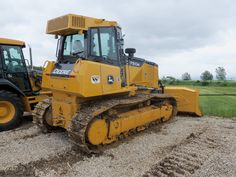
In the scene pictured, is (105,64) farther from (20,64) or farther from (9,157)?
(20,64)

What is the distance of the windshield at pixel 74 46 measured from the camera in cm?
568

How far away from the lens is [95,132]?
16.9ft

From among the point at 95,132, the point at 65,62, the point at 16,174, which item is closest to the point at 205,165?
the point at 95,132

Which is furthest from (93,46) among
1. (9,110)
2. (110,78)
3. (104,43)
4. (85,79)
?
(9,110)

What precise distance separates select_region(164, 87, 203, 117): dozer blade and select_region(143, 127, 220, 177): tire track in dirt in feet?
7.28

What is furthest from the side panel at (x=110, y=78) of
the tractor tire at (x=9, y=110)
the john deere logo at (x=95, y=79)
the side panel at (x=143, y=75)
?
the tractor tire at (x=9, y=110)

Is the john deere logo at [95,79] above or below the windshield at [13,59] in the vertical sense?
below

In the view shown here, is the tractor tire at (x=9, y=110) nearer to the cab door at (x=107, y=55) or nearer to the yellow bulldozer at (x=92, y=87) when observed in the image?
the yellow bulldozer at (x=92, y=87)

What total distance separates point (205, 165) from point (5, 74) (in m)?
6.08

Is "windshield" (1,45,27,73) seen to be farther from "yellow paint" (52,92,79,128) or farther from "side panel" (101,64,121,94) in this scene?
"side panel" (101,64,121,94)

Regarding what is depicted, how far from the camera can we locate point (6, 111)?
24.1 ft

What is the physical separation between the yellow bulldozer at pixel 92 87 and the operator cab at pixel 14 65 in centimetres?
194

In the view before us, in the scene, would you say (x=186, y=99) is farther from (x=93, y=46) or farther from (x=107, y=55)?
(x=93, y=46)

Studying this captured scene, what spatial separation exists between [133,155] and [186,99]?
4.22 m
